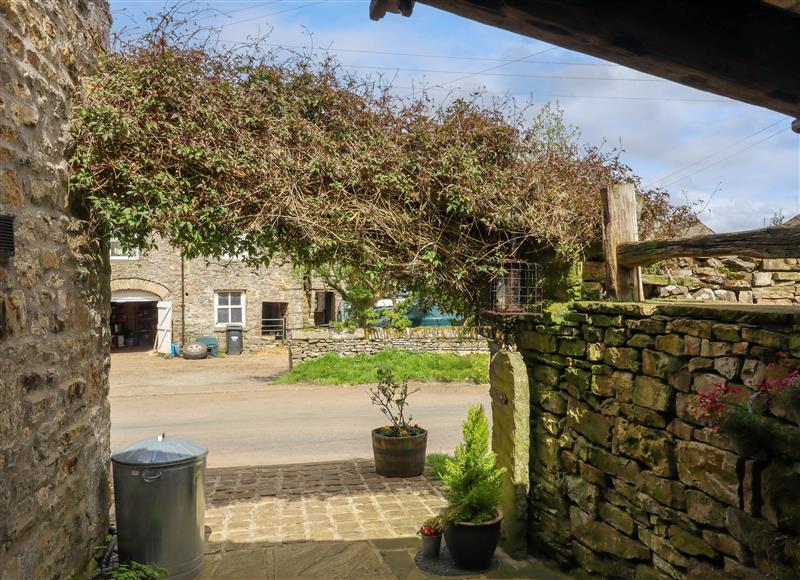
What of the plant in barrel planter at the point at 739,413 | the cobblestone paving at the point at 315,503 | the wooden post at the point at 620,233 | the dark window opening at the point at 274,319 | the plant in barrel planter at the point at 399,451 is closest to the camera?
the plant in barrel planter at the point at 739,413

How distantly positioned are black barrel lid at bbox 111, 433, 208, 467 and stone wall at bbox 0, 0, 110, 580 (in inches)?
8.9

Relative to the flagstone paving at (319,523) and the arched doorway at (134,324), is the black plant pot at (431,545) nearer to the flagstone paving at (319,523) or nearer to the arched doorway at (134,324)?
the flagstone paving at (319,523)

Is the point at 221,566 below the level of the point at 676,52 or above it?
below

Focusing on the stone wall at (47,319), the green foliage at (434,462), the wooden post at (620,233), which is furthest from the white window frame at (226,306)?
the wooden post at (620,233)

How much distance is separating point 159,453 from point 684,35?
15.3ft

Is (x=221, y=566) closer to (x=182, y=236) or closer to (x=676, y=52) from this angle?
(x=182, y=236)

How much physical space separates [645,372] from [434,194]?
221cm

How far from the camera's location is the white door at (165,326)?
2234 cm

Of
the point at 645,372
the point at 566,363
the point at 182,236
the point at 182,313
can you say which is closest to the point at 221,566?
the point at 182,236

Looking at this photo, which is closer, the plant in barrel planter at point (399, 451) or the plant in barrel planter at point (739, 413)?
the plant in barrel planter at point (739, 413)

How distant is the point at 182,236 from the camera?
5012 millimetres

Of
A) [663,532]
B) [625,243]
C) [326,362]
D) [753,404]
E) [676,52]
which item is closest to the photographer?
[676,52]

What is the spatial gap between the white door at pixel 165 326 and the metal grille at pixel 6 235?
19627mm

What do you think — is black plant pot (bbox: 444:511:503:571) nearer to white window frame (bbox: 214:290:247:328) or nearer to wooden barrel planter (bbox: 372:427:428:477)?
wooden barrel planter (bbox: 372:427:428:477)
